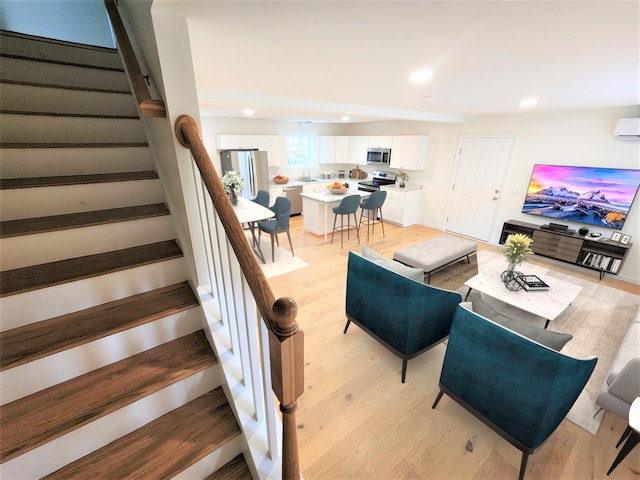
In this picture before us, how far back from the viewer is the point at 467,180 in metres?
5.37

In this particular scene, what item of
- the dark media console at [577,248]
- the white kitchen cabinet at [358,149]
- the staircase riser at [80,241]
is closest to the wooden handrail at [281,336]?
the staircase riser at [80,241]

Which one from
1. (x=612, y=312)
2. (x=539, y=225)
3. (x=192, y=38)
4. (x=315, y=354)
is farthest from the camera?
(x=539, y=225)

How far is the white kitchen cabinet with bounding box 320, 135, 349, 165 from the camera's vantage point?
721 cm

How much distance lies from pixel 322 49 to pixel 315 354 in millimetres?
2354

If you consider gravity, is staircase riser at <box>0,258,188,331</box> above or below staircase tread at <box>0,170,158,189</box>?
below

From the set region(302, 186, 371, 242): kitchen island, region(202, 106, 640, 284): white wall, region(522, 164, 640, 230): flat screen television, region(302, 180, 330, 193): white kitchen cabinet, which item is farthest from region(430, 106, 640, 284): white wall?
region(302, 180, 330, 193): white kitchen cabinet

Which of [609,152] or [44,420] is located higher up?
[609,152]

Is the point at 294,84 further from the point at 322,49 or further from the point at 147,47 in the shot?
the point at 147,47

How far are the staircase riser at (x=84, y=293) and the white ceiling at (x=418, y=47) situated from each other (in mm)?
1223

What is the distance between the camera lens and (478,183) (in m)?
5.23

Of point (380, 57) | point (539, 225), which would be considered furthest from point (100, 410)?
point (539, 225)

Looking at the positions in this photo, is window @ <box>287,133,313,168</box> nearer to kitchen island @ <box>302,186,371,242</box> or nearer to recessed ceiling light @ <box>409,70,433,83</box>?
kitchen island @ <box>302,186,371,242</box>

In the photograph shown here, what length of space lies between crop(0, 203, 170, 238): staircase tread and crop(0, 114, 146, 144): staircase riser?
0.53 meters

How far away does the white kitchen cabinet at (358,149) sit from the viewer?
6830 millimetres
